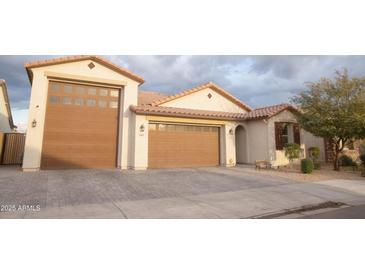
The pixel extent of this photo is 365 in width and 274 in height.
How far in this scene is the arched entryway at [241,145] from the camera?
1526cm

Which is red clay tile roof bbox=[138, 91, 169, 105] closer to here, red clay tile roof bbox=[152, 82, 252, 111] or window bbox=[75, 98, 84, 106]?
red clay tile roof bbox=[152, 82, 252, 111]

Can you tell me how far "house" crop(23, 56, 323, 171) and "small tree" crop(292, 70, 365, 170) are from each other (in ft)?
6.26

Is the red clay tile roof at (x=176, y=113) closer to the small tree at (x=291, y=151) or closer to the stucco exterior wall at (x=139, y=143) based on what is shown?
the stucco exterior wall at (x=139, y=143)

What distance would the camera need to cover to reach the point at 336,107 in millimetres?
12062

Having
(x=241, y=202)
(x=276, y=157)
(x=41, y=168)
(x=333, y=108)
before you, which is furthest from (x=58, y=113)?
(x=333, y=108)

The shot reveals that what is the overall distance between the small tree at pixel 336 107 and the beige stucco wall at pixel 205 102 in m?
5.08

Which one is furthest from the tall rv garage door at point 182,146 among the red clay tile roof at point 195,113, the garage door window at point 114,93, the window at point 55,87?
the window at point 55,87

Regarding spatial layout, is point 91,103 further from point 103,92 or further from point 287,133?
point 287,133

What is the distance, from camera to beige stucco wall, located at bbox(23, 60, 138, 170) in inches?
404

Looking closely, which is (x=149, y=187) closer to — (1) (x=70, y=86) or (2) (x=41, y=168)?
(2) (x=41, y=168)

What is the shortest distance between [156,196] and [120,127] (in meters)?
6.68

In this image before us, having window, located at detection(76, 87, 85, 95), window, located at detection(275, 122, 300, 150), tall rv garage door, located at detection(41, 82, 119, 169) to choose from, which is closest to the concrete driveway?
tall rv garage door, located at detection(41, 82, 119, 169)

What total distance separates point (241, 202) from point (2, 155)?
15180 mm

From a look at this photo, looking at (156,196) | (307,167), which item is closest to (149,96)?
(307,167)
